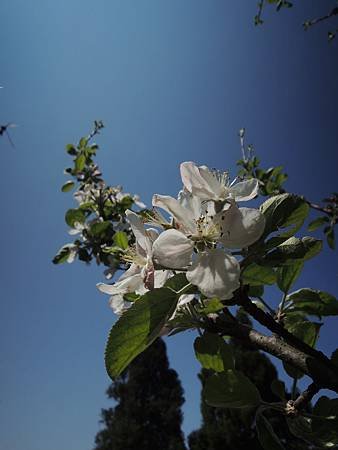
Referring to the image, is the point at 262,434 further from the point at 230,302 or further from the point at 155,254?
the point at 155,254

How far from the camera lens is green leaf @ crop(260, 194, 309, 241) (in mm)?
934

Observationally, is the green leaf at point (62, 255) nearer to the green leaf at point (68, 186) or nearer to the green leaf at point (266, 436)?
the green leaf at point (68, 186)

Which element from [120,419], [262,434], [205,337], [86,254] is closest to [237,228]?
[205,337]

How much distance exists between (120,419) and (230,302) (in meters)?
24.9

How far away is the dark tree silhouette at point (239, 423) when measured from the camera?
1285 cm

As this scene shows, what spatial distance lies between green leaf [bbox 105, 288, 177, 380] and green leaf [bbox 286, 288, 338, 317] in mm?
561

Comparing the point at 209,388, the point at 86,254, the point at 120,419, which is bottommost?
the point at 209,388

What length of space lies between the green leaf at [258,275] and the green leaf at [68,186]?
10.3 feet

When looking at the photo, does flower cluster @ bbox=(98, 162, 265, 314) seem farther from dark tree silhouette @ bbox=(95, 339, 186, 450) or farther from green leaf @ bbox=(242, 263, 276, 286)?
dark tree silhouette @ bbox=(95, 339, 186, 450)

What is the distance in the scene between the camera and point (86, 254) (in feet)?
10.8

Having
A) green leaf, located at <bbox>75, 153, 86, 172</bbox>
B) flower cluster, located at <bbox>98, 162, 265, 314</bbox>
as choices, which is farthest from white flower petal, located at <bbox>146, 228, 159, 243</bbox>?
green leaf, located at <bbox>75, 153, 86, 172</bbox>

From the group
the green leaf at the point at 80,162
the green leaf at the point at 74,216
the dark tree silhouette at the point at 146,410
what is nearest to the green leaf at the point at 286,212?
the green leaf at the point at 74,216

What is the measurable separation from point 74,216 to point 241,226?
2.68 m

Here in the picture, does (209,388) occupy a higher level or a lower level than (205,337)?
lower
